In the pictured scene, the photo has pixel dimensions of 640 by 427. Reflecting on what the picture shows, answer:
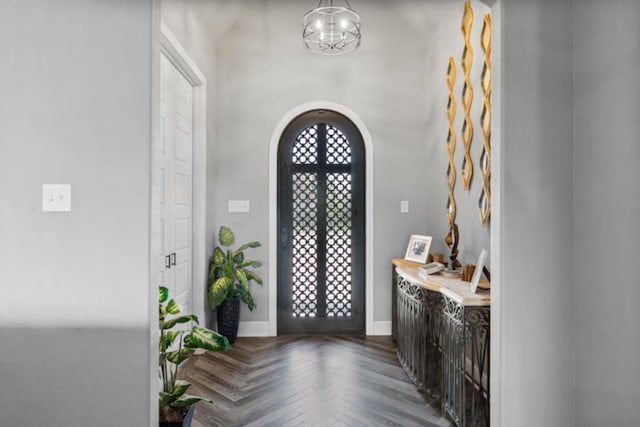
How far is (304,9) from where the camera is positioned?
12.1 ft

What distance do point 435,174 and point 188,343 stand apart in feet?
8.58

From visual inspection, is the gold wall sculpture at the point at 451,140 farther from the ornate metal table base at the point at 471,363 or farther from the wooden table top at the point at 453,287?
the ornate metal table base at the point at 471,363

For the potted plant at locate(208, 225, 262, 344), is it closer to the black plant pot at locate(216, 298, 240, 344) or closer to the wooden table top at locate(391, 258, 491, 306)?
the black plant pot at locate(216, 298, 240, 344)

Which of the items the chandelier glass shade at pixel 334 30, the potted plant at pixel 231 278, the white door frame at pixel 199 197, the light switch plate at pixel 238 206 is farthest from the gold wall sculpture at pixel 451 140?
the white door frame at pixel 199 197

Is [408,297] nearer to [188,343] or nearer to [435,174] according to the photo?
[435,174]

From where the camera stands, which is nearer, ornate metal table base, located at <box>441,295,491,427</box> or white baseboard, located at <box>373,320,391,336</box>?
ornate metal table base, located at <box>441,295,491,427</box>
